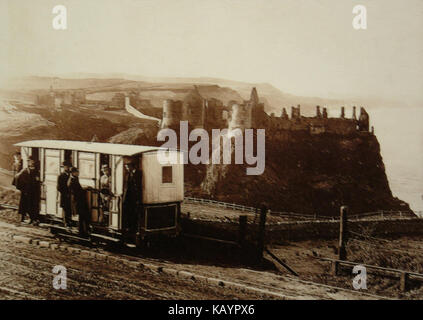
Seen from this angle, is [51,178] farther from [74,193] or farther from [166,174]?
[166,174]

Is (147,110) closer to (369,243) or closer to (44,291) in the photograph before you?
(44,291)

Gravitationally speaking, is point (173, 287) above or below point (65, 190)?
below

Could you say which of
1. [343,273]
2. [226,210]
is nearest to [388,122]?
[343,273]

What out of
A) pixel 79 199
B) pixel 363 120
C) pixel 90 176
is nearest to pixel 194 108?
pixel 90 176

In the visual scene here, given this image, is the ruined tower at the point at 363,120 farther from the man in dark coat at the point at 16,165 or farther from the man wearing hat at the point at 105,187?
the man in dark coat at the point at 16,165

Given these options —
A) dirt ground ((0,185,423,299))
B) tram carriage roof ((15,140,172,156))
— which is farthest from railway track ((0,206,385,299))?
tram carriage roof ((15,140,172,156))

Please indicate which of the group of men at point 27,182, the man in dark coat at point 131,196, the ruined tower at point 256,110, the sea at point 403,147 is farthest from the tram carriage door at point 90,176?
the sea at point 403,147
